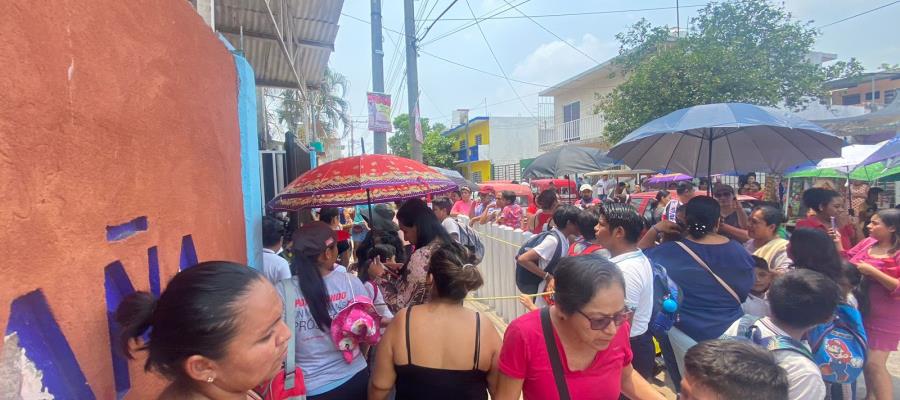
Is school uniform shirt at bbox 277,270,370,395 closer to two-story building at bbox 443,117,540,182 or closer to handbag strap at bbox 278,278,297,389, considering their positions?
handbag strap at bbox 278,278,297,389

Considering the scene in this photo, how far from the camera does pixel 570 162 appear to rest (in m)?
7.91

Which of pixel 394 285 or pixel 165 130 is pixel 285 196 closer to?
pixel 394 285

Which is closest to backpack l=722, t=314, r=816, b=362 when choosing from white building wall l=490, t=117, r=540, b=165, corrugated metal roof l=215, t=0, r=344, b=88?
corrugated metal roof l=215, t=0, r=344, b=88

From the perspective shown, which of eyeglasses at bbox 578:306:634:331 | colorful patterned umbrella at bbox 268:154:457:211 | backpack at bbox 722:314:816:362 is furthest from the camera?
colorful patterned umbrella at bbox 268:154:457:211

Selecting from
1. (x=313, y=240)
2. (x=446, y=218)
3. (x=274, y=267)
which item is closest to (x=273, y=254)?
(x=274, y=267)

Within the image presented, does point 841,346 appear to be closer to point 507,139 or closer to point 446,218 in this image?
point 446,218

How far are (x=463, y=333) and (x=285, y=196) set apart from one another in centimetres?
185

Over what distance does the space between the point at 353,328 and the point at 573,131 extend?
20834 mm

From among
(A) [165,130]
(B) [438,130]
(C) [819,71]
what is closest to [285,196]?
(A) [165,130]

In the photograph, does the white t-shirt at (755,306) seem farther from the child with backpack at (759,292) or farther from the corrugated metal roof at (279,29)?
the corrugated metal roof at (279,29)

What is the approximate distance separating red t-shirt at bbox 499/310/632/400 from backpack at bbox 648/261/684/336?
102 cm

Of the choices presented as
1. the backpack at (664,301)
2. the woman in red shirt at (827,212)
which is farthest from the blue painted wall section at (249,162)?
the woman in red shirt at (827,212)

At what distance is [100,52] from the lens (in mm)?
1409

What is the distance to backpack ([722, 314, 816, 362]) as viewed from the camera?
6.57 feet
